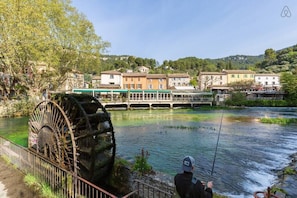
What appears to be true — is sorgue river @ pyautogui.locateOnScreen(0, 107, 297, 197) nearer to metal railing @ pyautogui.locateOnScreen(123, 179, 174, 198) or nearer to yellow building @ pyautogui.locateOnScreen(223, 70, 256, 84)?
metal railing @ pyautogui.locateOnScreen(123, 179, 174, 198)

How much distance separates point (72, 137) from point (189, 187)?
4.63 m

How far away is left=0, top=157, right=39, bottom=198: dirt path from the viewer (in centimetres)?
507

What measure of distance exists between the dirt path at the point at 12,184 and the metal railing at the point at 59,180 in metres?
0.22

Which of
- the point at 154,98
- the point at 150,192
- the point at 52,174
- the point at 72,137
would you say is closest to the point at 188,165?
the point at 150,192

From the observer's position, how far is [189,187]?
264cm

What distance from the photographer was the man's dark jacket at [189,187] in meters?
2.62

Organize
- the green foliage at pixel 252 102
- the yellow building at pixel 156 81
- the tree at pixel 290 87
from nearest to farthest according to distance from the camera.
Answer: the green foliage at pixel 252 102 → the tree at pixel 290 87 → the yellow building at pixel 156 81

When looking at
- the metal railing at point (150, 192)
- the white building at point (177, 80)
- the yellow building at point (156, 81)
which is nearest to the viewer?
the metal railing at point (150, 192)

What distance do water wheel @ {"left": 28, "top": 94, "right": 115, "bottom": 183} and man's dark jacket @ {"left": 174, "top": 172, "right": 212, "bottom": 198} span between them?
14.6ft

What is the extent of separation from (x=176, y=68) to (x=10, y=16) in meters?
101

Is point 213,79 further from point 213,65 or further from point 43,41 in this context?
point 43,41

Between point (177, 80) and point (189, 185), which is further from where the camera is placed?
point (177, 80)

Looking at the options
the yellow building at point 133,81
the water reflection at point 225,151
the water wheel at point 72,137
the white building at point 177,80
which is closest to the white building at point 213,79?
the white building at point 177,80

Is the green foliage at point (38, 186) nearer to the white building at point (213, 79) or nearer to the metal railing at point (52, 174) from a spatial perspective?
the metal railing at point (52, 174)
